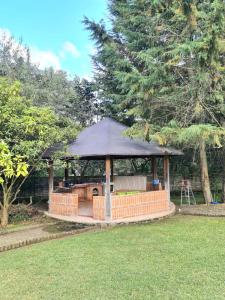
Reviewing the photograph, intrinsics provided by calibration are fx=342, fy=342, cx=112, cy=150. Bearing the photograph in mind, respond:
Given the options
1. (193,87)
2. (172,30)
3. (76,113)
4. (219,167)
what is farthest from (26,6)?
(219,167)

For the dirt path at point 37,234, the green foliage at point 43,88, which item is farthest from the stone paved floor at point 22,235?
the green foliage at point 43,88

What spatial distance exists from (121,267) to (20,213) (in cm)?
789

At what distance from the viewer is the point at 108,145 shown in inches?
494

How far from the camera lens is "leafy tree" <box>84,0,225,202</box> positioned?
12.1 meters

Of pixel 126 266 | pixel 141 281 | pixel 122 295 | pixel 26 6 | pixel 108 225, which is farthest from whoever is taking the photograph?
pixel 26 6

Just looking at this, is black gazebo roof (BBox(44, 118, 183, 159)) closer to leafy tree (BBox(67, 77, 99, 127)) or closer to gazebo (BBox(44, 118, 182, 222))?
gazebo (BBox(44, 118, 182, 222))

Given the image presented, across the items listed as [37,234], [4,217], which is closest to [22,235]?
[37,234]

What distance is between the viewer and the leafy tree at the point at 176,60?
475 inches

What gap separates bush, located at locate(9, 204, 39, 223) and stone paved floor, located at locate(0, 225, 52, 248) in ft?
6.52

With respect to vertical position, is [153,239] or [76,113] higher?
[76,113]

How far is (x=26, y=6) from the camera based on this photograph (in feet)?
72.0

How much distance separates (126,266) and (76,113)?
20.7m

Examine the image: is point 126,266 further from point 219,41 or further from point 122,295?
point 219,41

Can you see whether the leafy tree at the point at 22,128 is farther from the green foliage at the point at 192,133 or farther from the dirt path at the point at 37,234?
→ the green foliage at the point at 192,133
